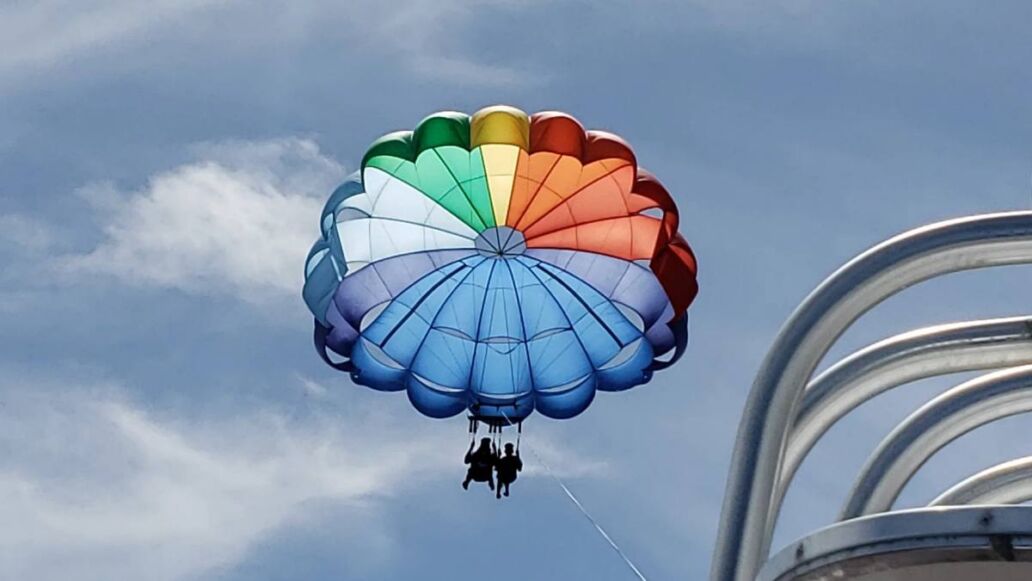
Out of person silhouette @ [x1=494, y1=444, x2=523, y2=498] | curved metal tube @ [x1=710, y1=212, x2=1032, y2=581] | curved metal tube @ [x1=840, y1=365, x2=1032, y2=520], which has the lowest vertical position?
curved metal tube @ [x1=710, y1=212, x2=1032, y2=581]

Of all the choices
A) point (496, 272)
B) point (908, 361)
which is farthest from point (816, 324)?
point (496, 272)

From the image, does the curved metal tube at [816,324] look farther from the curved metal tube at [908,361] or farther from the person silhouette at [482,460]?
the person silhouette at [482,460]

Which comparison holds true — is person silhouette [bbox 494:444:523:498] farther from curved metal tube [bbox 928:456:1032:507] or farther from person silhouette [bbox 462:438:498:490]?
curved metal tube [bbox 928:456:1032:507]

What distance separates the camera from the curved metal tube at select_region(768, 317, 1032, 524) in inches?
807

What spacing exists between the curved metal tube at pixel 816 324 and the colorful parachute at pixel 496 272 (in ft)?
26.1

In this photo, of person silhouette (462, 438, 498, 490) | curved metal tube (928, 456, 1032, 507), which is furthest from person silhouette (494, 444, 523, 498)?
curved metal tube (928, 456, 1032, 507)

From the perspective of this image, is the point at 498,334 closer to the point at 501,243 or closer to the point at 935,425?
the point at 501,243

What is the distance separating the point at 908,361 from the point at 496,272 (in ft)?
30.8

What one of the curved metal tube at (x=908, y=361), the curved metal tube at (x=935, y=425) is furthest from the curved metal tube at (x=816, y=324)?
the curved metal tube at (x=935, y=425)

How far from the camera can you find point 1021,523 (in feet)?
45.7

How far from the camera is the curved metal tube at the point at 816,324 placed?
60.7 feet

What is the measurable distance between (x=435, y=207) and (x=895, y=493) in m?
9.20

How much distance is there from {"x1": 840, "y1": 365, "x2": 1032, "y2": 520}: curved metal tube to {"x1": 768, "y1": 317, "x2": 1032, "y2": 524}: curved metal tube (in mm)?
926

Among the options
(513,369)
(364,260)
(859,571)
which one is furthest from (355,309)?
(859,571)
